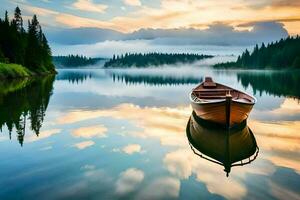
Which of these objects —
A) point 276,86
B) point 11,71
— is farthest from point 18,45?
point 276,86

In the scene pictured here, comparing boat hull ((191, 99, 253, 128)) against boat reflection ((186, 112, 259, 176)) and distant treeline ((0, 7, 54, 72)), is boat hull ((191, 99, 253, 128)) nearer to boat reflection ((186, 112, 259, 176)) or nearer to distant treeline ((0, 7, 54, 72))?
boat reflection ((186, 112, 259, 176))

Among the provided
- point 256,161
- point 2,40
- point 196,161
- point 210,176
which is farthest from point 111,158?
point 2,40

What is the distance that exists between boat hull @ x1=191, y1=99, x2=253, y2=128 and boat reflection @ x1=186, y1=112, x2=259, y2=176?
0.47 metres

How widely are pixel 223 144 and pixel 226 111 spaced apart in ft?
8.29

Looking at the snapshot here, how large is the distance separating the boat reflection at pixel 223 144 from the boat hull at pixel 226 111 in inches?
18.5

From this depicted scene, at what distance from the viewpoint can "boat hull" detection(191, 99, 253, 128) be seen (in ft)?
57.6

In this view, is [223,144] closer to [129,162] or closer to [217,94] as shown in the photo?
[129,162]

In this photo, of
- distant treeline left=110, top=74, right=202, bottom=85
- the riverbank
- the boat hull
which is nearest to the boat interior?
the boat hull

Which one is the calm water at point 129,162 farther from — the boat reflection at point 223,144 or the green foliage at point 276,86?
the green foliage at point 276,86

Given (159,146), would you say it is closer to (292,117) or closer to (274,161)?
(274,161)

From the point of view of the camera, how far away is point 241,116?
18469 millimetres

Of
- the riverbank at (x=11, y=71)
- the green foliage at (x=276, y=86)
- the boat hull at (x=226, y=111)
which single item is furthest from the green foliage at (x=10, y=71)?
the boat hull at (x=226, y=111)

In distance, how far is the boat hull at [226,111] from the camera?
1754 centimetres

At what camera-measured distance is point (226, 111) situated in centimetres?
1750
